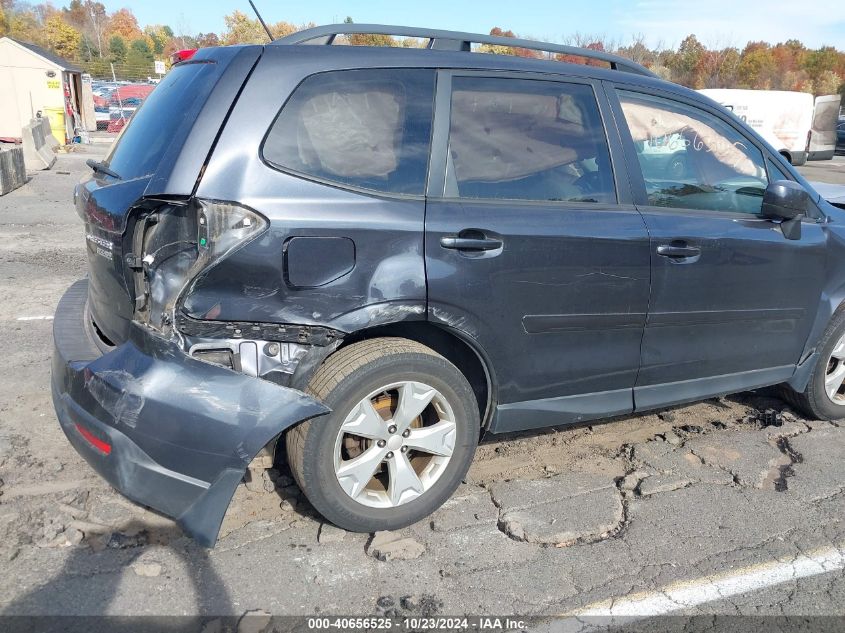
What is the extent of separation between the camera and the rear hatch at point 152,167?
262cm

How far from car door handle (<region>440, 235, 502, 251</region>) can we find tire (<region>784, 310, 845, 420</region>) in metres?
2.36

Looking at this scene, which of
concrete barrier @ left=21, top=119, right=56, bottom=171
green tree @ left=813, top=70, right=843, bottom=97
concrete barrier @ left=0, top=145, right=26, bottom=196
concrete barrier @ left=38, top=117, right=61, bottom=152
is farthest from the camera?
green tree @ left=813, top=70, right=843, bottom=97

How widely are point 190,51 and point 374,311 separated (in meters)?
1.52

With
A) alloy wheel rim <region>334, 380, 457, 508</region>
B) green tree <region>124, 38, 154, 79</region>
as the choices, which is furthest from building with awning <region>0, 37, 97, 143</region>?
green tree <region>124, 38, 154, 79</region>

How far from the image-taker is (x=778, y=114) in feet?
63.2

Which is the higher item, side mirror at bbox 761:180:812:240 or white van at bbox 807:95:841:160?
side mirror at bbox 761:180:812:240

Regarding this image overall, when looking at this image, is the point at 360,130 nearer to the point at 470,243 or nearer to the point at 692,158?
the point at 470,243

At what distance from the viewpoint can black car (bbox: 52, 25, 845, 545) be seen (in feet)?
8.53

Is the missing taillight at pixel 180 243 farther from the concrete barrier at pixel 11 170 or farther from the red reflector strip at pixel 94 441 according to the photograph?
the concrete barrier at pixel 11 170

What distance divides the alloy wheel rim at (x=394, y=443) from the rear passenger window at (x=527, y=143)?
87cm

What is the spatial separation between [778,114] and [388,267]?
778 inches

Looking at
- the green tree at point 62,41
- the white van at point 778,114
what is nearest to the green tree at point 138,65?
the green tree at point 62,41

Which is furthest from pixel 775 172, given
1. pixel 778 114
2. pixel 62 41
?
pixel 62 41

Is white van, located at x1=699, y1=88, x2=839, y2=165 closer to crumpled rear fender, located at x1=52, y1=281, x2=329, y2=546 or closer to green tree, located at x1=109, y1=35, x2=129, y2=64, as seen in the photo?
crumpled rear fender, located at x1=52, y1=281, x2=329, y2=546
